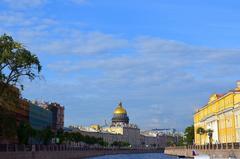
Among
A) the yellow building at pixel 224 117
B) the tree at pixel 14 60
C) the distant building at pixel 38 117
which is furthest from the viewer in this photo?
the distant building at pixel 38 117

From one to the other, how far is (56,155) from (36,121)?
187 feet

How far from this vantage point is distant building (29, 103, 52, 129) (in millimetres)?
147625

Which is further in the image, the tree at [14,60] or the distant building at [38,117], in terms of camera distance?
the distant building at [38,117]

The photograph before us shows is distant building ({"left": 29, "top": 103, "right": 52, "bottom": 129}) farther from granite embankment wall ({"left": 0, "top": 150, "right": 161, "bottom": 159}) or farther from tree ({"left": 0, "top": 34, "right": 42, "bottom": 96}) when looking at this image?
tree ({"left": 0, "top": 34, "right": 42, "bottom": 96})

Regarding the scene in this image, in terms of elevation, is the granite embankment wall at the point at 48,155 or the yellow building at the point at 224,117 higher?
the yellow building at the point at 224,117

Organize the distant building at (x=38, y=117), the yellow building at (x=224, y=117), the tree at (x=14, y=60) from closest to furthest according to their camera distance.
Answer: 1. the tree at (x=14, y=60)
2. the yellow building at (x=224, y=117)
3. the distant building at (x=38, y=117)

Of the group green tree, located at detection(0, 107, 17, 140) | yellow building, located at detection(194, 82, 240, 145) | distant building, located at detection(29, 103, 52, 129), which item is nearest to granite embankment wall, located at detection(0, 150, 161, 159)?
green tree, located at detection(0, 107, 17, 140)

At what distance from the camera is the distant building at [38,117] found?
147625mm

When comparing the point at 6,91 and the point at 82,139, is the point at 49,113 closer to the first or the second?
the point at 82,139

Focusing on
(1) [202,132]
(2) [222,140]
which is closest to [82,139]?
(1) [202,132]

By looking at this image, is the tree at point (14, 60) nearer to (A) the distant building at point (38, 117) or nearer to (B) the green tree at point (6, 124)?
(B) the green tree at point (6, 124)

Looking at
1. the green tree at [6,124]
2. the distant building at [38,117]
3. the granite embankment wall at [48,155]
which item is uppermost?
the distant building at [38,117]

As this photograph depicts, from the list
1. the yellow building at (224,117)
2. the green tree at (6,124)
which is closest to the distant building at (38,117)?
the yellow building at (224,117)

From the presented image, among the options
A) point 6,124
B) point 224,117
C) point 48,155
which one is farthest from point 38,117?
point 6,124
